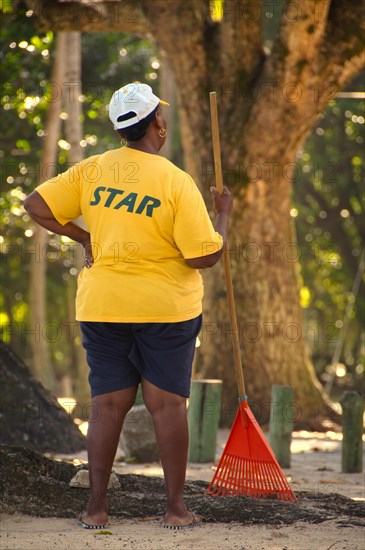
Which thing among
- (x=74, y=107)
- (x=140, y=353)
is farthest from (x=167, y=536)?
(x=74, y=107)

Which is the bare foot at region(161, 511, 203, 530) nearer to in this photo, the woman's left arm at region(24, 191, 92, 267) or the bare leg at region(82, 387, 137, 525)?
the bare leg at region(82, 387, 137, 525)

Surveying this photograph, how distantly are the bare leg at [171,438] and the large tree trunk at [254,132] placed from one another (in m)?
5.59

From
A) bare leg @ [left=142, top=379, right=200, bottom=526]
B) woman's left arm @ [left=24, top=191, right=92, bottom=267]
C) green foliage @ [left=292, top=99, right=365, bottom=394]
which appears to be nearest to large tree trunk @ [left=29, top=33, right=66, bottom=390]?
green foliage @ [left=292, top=99, right=365, bottom=394]

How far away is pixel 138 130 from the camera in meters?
A: 4.51

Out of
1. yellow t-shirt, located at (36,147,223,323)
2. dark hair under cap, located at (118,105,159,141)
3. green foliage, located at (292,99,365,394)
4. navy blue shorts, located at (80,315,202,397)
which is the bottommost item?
navy blue shorts, located at (80,315,202,397)

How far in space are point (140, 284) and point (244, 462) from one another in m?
1.37

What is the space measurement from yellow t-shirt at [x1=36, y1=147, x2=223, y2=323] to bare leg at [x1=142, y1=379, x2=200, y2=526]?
34 centimetres

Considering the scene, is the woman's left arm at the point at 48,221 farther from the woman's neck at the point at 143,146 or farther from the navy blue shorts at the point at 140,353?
the woman's neck at the point at 143,146

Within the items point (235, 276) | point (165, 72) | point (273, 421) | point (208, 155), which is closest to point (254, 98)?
point (208, 155)

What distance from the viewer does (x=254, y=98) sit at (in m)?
10.1

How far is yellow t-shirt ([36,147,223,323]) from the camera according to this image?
4.41 meters

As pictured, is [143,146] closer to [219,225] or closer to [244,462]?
[219,225]

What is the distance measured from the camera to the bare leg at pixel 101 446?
4496 millimetres

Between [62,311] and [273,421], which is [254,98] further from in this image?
[62,311]
